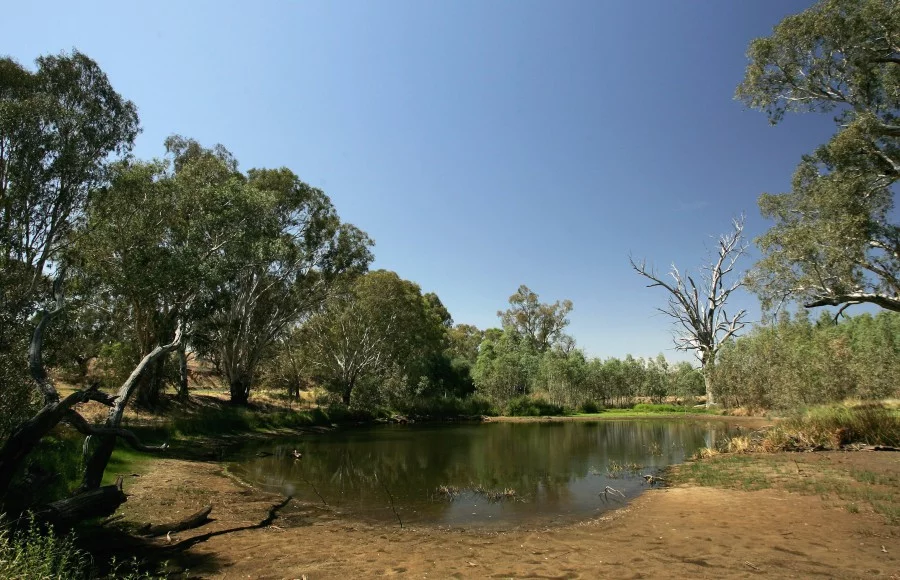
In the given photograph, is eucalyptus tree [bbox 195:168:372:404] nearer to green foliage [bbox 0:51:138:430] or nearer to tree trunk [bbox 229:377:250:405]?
tree trunk [bbox 229:377:250:405]

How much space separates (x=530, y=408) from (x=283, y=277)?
107ft

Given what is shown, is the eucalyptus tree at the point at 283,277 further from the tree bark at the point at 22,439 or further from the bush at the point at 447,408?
the tree bark at the point at 22,439

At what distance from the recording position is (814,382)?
31172 mm

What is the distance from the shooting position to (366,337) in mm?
44938

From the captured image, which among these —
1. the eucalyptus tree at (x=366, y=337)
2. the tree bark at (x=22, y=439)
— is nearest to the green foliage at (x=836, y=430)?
the tree bark at (x=22, y=439)

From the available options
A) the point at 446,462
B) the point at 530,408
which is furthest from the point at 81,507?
the point at 530,408

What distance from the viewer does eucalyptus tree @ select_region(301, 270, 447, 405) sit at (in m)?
45.1

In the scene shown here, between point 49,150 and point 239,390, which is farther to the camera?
point 239,390

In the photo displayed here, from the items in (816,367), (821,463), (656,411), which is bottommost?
(821,463)

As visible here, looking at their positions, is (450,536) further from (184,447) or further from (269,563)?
(184,447)

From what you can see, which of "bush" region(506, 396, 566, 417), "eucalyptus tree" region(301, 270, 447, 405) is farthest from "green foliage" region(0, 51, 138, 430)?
"bush" region(506, 396, 566, 417)

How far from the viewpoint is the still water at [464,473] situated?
1230 cm

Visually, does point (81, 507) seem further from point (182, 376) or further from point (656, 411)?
point (656, 411)

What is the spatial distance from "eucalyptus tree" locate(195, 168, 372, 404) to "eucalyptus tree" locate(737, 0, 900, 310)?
1069 inches
